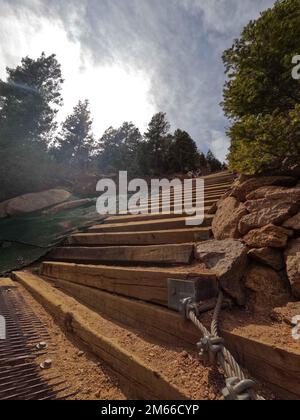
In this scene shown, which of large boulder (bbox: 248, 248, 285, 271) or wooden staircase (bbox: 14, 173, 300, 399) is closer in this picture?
wooden staircase (bbox: 14, 173, 300, 399)

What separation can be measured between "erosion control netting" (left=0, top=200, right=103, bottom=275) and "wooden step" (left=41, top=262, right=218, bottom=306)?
94.6 inches

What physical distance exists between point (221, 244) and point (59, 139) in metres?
32.9

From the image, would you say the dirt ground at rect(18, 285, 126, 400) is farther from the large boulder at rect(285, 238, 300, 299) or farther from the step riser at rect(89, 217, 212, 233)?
the step riser at rect(89, 217, 212, 233)

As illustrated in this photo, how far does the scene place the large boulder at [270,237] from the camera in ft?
6.08

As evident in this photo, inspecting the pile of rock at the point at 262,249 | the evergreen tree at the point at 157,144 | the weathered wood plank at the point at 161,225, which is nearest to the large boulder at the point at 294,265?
the pile of rock at the point at 262,249

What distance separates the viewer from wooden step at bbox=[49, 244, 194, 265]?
2457 millimetres

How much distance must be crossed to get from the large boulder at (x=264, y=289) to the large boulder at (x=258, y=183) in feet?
3.36

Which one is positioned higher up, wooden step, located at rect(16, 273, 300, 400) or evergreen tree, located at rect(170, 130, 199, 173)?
evergreen tree, located at rect(170, 130, 199, 173)

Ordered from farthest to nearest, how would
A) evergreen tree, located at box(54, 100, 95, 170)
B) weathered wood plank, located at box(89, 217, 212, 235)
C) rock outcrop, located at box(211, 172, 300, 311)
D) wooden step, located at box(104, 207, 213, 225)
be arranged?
evergreen tree, located at box(54, 100, 95, 170) → wooden step, located at box(104, 207, 213, 225) → weathered wood plank, located at box(89, 217, 212, 235) → rock outcrop, located at box(211, 172, 300, 311)

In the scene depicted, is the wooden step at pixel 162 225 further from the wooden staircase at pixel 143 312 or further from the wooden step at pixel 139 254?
the wooden step at pixel 139 254

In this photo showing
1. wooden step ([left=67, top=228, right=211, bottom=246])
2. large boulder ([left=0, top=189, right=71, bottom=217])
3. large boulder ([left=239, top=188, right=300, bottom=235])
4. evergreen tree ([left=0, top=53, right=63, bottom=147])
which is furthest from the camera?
evergreen tree ([left=0, top=53, right=63, bottom=147])

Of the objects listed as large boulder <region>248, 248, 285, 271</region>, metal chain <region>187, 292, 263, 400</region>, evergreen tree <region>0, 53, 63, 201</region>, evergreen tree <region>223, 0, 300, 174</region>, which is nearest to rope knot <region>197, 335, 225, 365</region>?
metal chain <region>187, 292, 263, 400</region>

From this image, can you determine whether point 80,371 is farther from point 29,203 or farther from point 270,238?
point 29,203

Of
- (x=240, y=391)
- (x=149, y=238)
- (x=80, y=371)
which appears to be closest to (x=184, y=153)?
(x=149, y=238)
